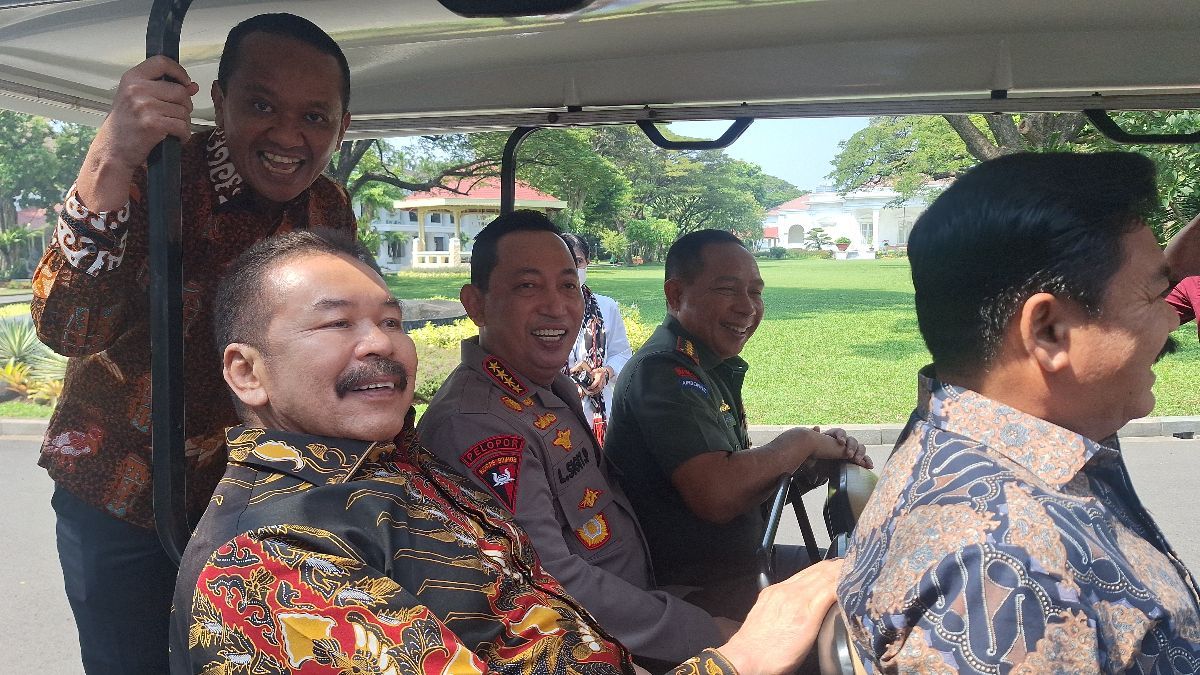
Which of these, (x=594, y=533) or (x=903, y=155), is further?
(x=903, y=155)

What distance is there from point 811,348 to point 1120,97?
13449 mm

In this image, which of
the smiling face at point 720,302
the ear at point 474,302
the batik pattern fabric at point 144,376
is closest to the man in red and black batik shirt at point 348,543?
the batik pattern fabric at point 144,376

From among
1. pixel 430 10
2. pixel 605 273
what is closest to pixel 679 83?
pixel 430 10

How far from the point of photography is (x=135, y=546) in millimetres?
1956

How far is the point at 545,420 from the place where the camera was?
2.29 m

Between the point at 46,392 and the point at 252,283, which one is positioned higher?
the point at 252,283

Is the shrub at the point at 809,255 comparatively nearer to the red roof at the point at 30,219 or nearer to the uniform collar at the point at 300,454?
the red roof at the point at 30,219

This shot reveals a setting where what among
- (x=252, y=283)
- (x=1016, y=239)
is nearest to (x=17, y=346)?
(x=252, y=283)

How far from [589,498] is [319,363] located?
3.08 ft

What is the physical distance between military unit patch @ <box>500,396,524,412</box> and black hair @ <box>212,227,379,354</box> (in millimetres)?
615

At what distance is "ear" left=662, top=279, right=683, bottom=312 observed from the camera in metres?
2.99

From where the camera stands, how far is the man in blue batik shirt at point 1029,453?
1098 millimetres

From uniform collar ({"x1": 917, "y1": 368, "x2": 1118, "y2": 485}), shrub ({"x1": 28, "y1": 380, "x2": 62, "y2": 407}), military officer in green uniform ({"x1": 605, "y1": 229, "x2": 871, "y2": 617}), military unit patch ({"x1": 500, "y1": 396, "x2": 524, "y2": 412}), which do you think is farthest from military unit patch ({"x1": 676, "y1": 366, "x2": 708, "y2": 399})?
shrub ({"x1": 28, "y1": 380, "x2": 62, "y2": 407})

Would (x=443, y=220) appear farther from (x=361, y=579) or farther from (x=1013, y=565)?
(x=1013, y=565)
